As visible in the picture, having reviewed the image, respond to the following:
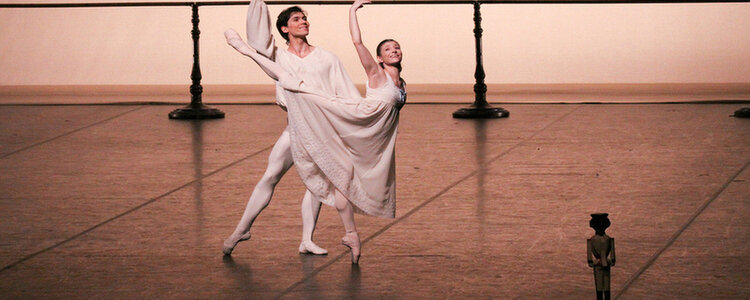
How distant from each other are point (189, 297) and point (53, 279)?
2.70 ft

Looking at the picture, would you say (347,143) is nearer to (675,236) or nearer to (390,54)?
(390,54)

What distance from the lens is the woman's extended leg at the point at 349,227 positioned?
6.84 meters

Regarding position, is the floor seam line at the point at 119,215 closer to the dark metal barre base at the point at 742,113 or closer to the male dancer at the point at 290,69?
the male dancer at the point at 290,69

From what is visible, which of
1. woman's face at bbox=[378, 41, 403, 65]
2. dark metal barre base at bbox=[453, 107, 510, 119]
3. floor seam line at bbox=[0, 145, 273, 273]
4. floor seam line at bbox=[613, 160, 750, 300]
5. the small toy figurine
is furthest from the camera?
dark metal barre base at bbox=[453, 107, 510, 119]

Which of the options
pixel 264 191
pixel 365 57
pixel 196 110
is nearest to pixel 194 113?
pixel 196 110

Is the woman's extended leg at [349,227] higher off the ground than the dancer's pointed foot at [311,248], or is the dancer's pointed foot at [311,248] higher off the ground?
the woman's extended leg at [349,227]

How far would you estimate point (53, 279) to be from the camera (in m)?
6.60

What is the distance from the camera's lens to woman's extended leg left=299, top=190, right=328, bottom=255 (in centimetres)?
709

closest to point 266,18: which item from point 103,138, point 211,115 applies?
point 103,138

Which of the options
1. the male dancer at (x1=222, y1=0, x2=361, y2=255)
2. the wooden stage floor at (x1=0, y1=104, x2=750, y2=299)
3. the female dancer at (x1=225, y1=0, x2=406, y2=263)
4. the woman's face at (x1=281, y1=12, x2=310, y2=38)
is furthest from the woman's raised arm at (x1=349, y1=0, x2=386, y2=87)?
the wooden stage floor at (x1=0, y1=104, x2=750, y2=299)

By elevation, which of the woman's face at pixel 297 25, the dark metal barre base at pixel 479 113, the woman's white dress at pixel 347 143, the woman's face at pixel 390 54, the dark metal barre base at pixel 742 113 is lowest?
the woman's white dress at pixel 347 143

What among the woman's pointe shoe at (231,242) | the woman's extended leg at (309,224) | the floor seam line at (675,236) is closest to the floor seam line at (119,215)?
the woman's pointe shoe at (231,242)

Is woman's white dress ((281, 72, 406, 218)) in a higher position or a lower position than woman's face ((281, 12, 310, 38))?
lower

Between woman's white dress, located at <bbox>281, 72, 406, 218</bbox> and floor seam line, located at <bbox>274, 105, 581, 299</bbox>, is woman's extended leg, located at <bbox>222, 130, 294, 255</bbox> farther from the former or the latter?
floor seam line, located at <bbox>274, 105, 581, 299</bbox>
